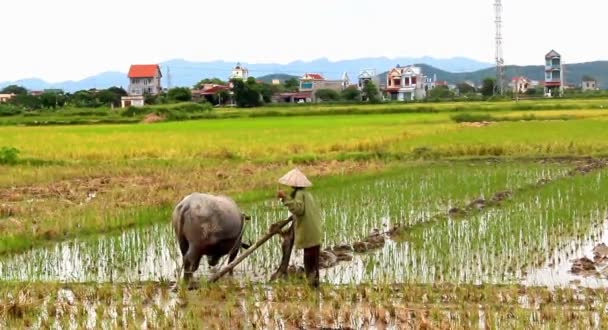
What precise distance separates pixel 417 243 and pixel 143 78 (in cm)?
7233

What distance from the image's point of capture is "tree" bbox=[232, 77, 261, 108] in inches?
1937

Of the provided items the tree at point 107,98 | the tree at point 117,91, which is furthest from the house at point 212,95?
the tree at point 117,91

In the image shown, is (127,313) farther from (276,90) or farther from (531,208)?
(276,90)

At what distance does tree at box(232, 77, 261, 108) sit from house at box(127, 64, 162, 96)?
1132 inches

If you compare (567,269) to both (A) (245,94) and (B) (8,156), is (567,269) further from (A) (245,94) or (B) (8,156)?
(A) (245,94)

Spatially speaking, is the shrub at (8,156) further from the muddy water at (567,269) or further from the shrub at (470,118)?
the shrub at (470,118)

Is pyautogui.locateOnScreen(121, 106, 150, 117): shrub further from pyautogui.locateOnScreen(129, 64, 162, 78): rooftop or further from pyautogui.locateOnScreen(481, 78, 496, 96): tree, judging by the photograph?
pyautogui.locateOnScreen(129, 64, 162, 78): rooftop

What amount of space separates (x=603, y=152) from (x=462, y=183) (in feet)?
20.1

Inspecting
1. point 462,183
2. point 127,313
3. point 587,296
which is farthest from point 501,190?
point 127,313

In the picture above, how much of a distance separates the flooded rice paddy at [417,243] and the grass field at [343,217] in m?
0.03

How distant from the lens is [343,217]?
→ 9586 mm

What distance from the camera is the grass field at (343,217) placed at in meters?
5.48

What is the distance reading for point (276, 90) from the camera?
67.9m

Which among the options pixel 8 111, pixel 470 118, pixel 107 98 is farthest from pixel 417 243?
pixel 107 98
